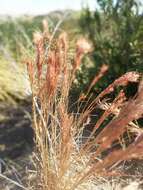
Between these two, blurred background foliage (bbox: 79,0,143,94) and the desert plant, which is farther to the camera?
blurred background foliage (bbox: 79,0,143,94)

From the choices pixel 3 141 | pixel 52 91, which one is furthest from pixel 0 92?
pixel 52 91

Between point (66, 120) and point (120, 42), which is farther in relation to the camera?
point (120, 42)

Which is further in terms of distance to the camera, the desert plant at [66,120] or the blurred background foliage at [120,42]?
the blurred background foliage at [120,42]

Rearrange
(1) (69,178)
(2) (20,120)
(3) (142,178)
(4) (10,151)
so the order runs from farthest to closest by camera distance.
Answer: (2) (20,120) < (4) (10,151) < (3) (142,178) < (1) (69,178)

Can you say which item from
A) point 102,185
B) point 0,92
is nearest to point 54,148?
point 102,185

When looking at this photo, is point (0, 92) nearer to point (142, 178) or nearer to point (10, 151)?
point (10, 151)

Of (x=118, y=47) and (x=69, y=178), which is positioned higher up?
(x=118, y=47)

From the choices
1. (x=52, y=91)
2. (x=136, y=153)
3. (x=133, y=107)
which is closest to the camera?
(x=136, y=153)

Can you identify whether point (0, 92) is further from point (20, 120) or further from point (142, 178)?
point (142, 178)

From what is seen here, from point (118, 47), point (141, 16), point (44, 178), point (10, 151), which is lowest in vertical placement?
point (10, 151)

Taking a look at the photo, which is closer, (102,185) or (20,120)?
(102,185)
